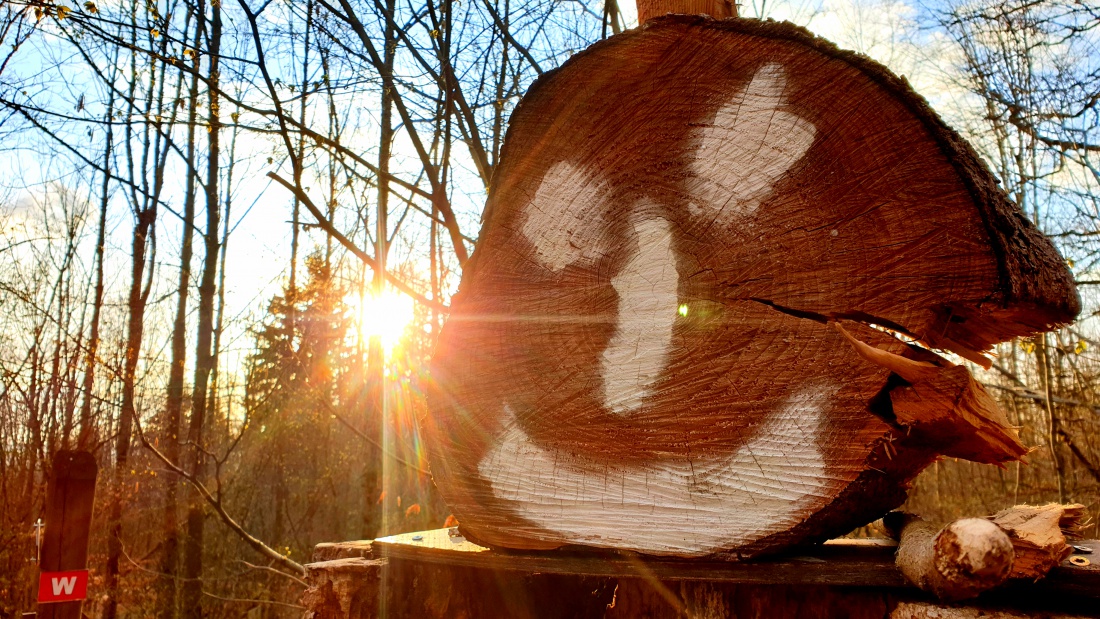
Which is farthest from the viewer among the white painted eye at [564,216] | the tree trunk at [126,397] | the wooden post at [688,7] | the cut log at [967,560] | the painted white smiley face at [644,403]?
the tree trunk at [126,397]

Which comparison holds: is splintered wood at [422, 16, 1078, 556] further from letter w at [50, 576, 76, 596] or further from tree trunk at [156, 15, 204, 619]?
tree trunk at [156, 15, 204, 619]

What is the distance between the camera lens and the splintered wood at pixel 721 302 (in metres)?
1.22

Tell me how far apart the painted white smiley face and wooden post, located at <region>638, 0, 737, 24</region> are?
0.60m

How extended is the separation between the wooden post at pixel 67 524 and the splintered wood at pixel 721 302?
2.78 meters

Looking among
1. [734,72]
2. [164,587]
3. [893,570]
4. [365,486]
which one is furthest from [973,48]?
[164,587]

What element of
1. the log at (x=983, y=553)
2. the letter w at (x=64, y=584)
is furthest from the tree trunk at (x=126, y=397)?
the log at (x=983, y=553)

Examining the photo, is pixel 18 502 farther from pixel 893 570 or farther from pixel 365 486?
pixel 893 570

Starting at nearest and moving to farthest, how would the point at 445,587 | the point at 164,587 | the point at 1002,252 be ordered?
the point at 1002,252
the point at 445,587
the point at 164,587

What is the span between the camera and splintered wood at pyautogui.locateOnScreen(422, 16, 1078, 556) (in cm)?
122

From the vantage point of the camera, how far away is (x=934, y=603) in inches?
45.9

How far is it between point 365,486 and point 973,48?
21.9 feet

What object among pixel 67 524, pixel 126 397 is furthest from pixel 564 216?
pixel 126 397

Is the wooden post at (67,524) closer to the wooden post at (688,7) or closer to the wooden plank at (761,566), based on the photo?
the wooden plank at (761,566)

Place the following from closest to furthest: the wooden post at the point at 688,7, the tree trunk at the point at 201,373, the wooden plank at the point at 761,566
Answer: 1. the wooden plank at the point at 761,566
2. the wooden post at the point at 688,7
3. the tree trunk at the point at 201,373
